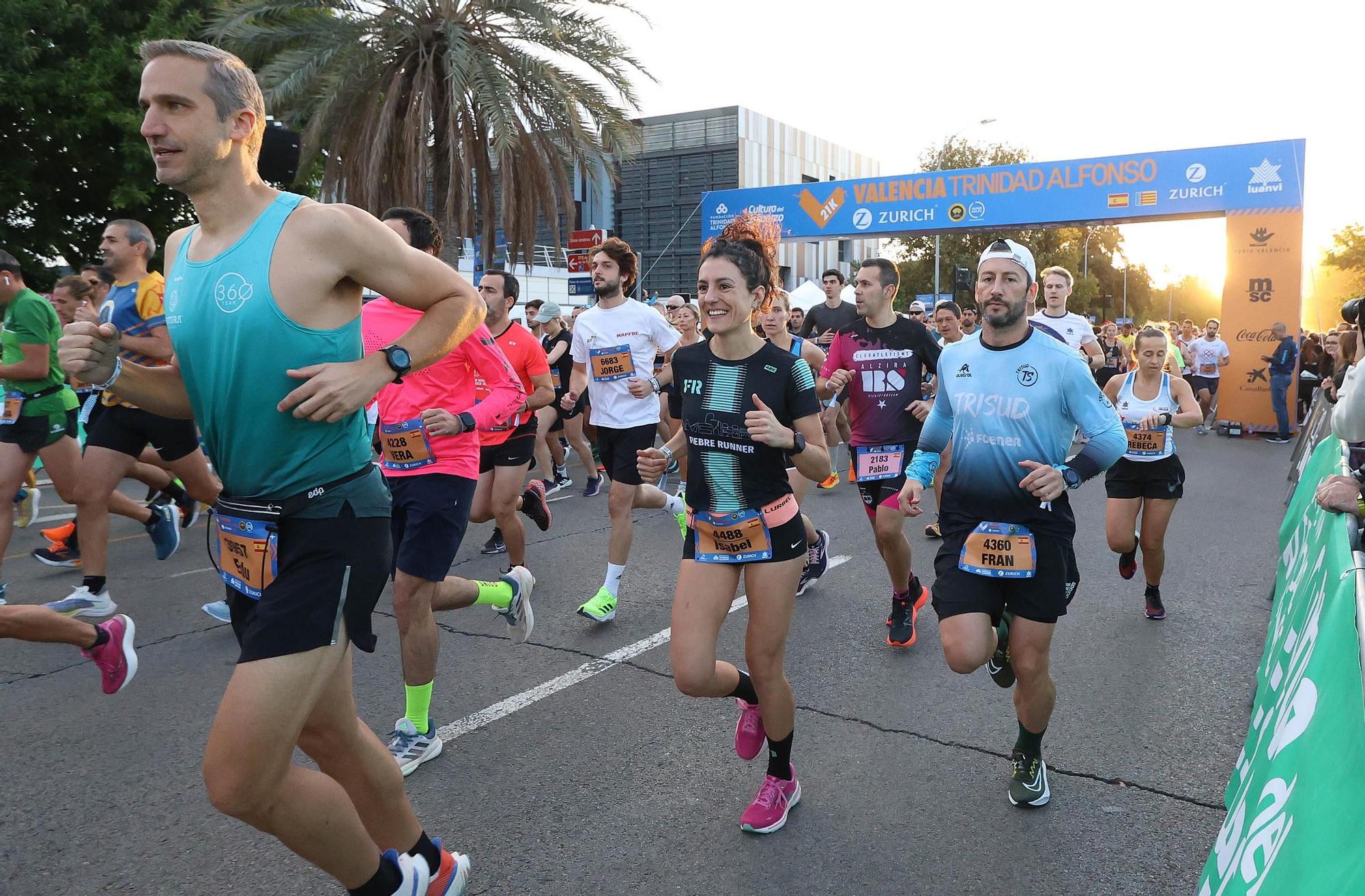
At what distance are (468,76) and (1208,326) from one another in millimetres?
14892

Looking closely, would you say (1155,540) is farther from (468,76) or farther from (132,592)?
(468,76)

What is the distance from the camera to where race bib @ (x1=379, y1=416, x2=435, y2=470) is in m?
4.19

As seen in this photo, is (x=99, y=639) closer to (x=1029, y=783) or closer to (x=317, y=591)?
(x=317, y=591)

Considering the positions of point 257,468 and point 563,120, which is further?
point 563,120

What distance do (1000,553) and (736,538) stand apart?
0.98m

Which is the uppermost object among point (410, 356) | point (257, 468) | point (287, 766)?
point (410, 356)

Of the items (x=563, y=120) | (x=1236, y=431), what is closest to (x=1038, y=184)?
(x=1236, y=431)

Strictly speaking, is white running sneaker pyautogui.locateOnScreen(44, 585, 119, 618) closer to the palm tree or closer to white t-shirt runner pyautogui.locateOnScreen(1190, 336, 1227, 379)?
the palm tree

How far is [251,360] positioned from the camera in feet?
7.33

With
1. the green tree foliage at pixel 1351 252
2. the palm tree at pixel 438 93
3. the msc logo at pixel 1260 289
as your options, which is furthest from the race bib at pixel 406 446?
the green tree foliage at pixel 1351 252

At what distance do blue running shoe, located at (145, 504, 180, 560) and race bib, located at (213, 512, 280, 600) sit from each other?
547 cm

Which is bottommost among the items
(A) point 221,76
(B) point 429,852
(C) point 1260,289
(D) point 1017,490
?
(B) point 429,852

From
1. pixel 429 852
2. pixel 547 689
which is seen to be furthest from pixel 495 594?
pixel 429 852

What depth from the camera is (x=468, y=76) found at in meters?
13.9
